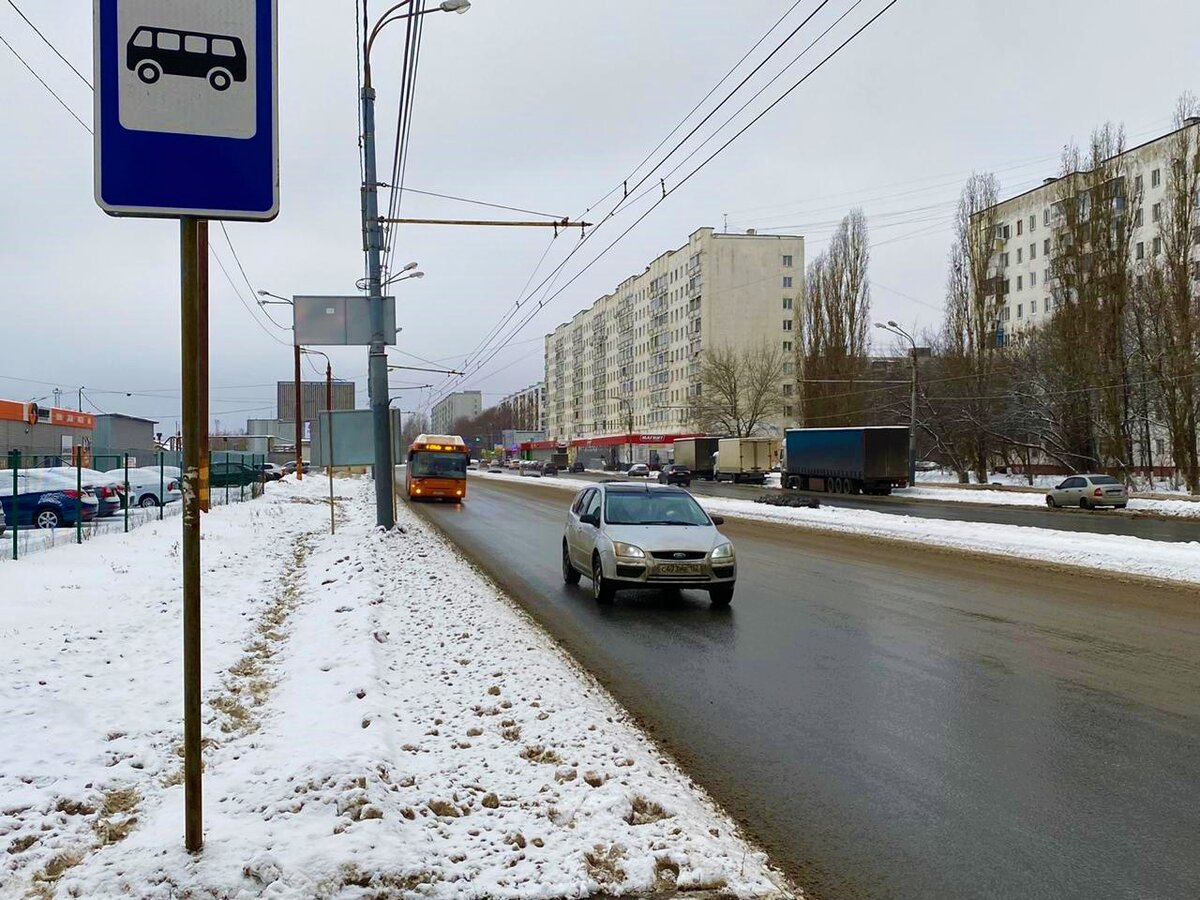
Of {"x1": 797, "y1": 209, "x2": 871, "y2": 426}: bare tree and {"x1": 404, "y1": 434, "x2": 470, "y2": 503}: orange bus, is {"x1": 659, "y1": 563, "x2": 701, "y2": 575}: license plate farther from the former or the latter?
{"x1": 797, "y1": 209, "x2": 871, "y2": 426}: bare tree

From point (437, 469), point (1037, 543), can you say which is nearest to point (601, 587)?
point (1037, 543)

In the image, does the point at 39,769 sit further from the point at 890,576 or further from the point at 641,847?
the point at 890,576

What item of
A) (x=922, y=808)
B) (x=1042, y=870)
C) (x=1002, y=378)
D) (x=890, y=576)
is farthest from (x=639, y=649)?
(x=1002, y=378)

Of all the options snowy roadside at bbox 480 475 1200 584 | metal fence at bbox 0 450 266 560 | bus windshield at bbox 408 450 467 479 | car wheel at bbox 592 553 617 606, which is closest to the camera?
car wheel at bbox 592 553 617 606

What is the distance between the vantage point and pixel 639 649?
8.94m

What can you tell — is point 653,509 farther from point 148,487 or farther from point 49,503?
point 148,487

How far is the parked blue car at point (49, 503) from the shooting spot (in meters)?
18.0

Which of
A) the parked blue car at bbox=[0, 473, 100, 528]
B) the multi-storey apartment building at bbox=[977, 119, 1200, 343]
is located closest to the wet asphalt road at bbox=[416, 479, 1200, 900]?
the parked blue car at bbox=[0, 473, 100, 528]

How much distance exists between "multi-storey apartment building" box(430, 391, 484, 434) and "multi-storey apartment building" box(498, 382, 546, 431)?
670cm

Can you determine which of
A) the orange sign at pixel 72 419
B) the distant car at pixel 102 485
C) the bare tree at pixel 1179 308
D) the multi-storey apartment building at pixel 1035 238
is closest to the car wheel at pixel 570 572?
the distant car at pixel 102 485

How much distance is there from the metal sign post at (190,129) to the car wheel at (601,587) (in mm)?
8232

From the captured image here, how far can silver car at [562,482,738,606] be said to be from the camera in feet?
36.3

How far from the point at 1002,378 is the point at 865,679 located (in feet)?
176

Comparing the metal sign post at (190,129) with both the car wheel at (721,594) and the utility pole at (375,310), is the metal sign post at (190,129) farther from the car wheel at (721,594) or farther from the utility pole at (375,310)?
the utility pole at (375,310)
